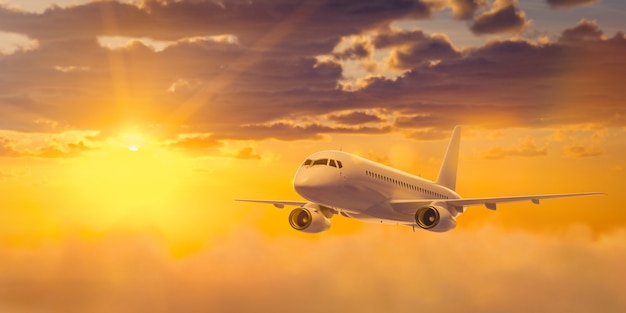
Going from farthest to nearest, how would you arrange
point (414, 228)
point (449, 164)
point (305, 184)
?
point (449, 164), point (414, 228), point (305, 184)

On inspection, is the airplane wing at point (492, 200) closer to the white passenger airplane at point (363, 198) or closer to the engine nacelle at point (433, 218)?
the white passenger airplane at point (363, 198)

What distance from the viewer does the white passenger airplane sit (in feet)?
212

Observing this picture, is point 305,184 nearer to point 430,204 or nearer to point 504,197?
point 430,204

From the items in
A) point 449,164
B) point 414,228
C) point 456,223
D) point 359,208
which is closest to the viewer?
point 359,208

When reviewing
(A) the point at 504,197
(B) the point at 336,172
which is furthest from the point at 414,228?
(B) the point at 336,172

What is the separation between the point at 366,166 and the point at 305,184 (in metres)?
9.10

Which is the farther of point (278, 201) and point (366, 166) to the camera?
point (278, 201)

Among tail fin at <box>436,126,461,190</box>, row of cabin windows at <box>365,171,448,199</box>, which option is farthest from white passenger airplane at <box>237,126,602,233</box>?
tail fin at <box>436,126,461,190</box>

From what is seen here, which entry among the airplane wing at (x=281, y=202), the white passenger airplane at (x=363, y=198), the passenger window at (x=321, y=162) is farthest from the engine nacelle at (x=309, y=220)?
the passenger window at (x=321, y=162)

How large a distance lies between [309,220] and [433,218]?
13.5m

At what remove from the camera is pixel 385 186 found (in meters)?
72.4

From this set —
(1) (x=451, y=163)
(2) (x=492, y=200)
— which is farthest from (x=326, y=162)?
(1) (x=451, y=163)

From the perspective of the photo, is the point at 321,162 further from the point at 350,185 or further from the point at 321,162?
the point at 350,185

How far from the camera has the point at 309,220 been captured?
248 ft
